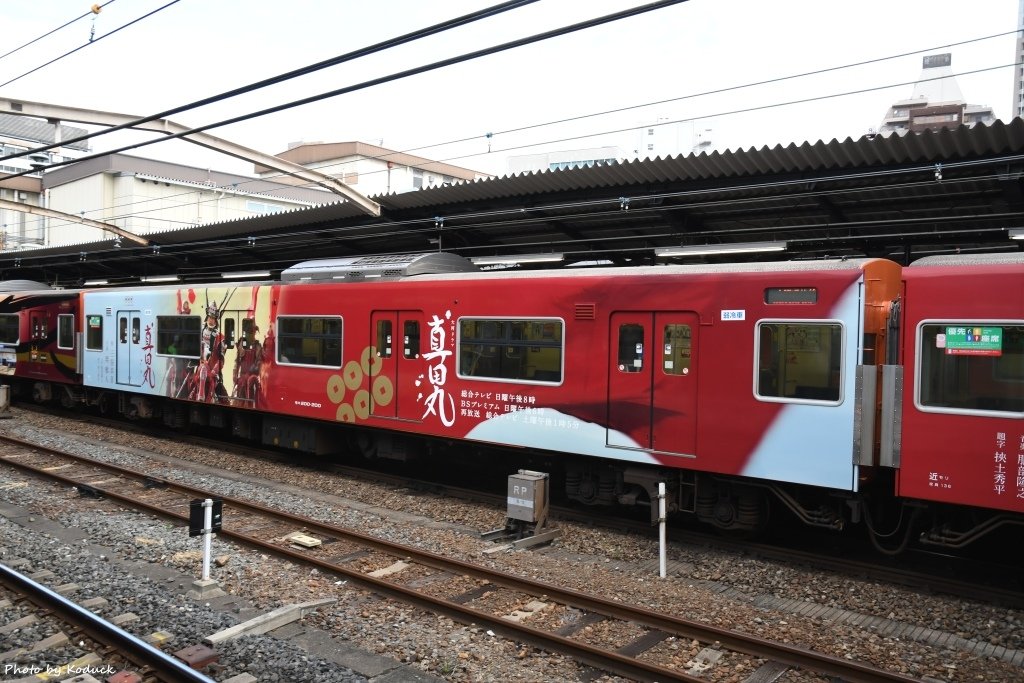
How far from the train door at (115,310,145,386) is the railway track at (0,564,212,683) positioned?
9623 mm

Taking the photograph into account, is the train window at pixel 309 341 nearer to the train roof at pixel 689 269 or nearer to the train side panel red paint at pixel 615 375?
the train side panel red paint at pixel 615 375

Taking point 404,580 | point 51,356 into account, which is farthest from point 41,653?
point 51,356

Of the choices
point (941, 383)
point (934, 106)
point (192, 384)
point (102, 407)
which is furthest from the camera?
point (934, 106)

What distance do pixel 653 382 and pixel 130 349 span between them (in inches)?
456

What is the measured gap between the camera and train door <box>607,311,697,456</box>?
26.5 feet

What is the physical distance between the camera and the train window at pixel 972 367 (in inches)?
251

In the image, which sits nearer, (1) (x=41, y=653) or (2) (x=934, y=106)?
(1) (x=41, y=653)

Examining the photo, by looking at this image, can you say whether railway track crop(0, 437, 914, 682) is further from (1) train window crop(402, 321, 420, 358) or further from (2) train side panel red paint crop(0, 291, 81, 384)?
(2) train side panel red paint crop(0, 291, 81, 384)

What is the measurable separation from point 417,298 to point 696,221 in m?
3.83

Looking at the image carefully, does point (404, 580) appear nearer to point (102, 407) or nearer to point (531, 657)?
point (531, 657)

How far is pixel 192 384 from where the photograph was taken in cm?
1408

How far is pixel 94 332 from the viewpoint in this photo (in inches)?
648

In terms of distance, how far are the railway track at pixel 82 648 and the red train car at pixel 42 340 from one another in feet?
40.5

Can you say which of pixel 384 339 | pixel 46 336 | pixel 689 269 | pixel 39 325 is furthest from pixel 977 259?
pixel 39 325
